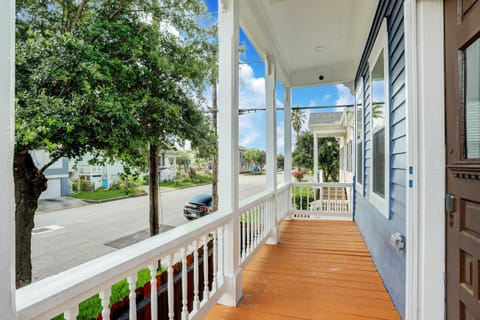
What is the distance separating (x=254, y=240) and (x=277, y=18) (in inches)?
107

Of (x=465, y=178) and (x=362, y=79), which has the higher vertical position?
(x=362, y=79)

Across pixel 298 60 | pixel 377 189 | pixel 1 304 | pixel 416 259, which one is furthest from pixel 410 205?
pixel 298 60

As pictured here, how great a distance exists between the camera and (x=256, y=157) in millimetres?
3338

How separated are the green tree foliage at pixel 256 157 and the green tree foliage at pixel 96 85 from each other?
4.10 feet

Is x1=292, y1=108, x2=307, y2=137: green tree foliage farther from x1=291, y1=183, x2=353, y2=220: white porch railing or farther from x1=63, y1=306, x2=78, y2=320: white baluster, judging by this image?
x1=63, y1=306, x2=78, y2=320: white baluster

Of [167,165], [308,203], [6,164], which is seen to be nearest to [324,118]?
[308,203]

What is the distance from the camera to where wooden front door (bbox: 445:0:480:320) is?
1142mm

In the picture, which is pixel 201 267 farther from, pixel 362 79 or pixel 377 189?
pixel 362 79

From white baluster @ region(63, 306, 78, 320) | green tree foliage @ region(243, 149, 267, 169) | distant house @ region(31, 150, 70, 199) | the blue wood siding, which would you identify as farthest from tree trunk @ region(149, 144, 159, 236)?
the blue wood siding

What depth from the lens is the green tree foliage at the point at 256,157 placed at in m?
2.88

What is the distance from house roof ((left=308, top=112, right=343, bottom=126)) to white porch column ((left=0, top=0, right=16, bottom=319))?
338 inches

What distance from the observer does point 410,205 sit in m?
1.56

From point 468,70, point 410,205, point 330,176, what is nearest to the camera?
point 468,70

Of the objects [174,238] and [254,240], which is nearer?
[174,238]
